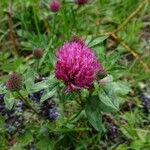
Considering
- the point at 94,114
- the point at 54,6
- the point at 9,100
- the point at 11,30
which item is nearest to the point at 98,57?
the point at 94,114

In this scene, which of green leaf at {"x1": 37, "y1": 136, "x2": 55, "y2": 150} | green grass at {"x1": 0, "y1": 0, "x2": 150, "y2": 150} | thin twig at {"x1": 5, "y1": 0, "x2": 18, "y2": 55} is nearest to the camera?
green grass at {"x1": 0, "y1": 0, "x2": 150, "y2": 150}

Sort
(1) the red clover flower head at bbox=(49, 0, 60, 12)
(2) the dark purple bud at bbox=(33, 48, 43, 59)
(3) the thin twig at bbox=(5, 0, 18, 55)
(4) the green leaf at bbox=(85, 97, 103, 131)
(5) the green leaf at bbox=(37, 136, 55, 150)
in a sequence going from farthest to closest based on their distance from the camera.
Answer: (3) the thin twig at bbox=(5, 0, 18, 55), (1) the red clover flower head at bbox=(49, 0, 60, 12), (2) the dark purple bud at bbox=(33, 48, 43, 59), (5) the green leaf at bbox=(37, 136, 55, 150), (4) the green leaf at bbox=(85, 97, 103, 131)

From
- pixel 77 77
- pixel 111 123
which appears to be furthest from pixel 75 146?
pixel 77 77

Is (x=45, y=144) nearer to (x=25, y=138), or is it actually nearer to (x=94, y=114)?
(x=25, y=138)

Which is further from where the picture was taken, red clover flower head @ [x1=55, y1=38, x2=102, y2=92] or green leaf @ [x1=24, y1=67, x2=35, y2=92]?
green leaf @ [x1=24, y1=67, x2=35, y2=92]

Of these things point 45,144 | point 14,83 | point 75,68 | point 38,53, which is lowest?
point 45,144

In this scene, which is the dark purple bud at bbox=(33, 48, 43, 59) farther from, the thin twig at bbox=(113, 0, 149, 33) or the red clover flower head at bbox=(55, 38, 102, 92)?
the thin twig at bbox=(113, 0, 149, 33)

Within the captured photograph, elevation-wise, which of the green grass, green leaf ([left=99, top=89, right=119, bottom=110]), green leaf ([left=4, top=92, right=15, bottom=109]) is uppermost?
green leaf ([left=99, top=89, right=119, bottom=110])

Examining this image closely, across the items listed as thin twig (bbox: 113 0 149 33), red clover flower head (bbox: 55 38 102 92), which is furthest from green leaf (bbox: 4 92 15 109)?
thin twig (bbox: 113 0 149 33)

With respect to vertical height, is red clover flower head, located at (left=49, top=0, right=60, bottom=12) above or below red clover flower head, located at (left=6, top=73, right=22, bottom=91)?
below
